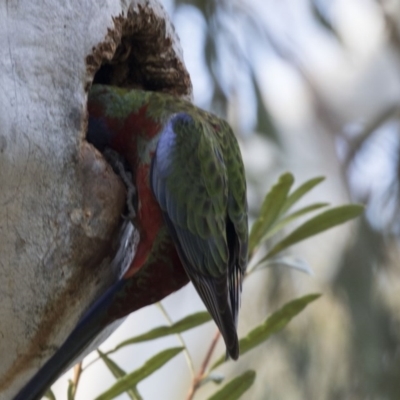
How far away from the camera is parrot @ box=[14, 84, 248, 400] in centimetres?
113

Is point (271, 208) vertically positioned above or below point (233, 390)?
above

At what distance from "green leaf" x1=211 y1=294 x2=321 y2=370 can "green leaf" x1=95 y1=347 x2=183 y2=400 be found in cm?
9

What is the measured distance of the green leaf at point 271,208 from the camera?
4.45 ft

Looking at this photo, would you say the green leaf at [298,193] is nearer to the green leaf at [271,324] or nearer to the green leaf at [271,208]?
the green leaf at [271,208]

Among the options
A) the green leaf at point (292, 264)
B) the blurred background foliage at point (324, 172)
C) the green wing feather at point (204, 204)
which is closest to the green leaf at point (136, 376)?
the green wing feather at point (204, 204)

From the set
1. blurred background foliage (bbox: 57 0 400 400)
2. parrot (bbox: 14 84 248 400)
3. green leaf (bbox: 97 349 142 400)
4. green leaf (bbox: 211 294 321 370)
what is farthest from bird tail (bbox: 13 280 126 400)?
blurred background foliage (bbox: 57 0 400 400)

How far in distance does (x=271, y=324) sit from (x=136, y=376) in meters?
0.23

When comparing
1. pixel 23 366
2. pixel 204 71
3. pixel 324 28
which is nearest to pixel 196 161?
pixel 23 366

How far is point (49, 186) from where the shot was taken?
1026 mm

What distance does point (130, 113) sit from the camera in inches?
50.6

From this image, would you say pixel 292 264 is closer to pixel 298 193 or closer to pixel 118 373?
pixel 298 193

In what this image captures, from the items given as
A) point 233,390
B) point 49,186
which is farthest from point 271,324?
point 49,186

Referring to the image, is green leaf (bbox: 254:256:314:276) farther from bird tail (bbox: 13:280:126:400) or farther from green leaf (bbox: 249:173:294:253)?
bird tail (bbox: 13:280:126:400)

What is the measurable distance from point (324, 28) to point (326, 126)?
0.56 m
